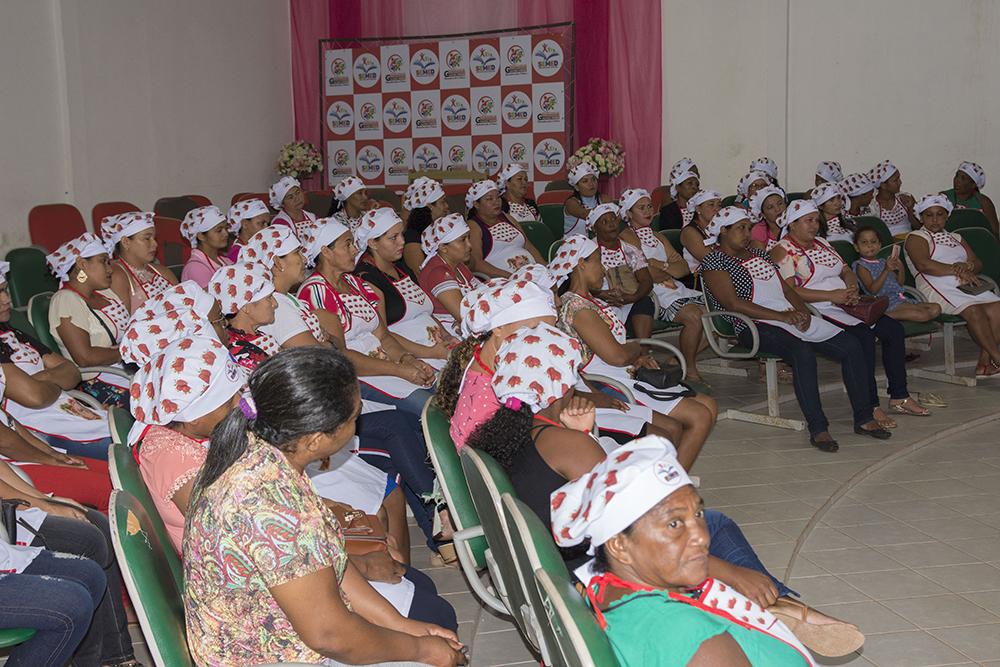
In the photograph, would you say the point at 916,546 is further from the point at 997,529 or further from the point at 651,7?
the point at 651,7

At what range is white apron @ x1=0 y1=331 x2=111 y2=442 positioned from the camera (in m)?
3.62

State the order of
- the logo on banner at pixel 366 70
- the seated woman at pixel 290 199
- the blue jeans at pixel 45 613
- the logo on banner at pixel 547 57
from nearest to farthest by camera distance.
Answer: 1. the blue jeans at pixel 45 613
2. the seated woman at pixel 290 199
3. the logo on banner at pixel 547 57
4. the logo on banner at pixel 366 70

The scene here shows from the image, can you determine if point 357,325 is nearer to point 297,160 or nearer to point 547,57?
point 297,160

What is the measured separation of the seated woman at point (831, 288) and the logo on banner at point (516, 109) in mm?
4915

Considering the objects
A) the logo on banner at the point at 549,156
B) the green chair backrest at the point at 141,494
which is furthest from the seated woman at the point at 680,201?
the green chair backrest at the point at 141,494

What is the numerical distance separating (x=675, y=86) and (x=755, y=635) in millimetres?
8903

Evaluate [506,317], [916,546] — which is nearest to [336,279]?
[506,317]

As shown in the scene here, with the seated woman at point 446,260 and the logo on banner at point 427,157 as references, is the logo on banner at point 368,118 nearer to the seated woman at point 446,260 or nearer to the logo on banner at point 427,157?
the logo on banner at point 427,157

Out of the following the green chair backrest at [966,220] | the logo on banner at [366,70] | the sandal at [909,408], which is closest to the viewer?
the sandal at [909,408]

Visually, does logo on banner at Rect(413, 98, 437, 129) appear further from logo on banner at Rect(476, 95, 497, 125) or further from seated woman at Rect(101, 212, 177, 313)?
seated woman at Rect(101, 212, 177, 313)

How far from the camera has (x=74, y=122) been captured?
24.5ft

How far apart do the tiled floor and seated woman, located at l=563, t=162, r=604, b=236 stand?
7.31 feet

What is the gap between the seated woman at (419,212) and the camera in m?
5.98

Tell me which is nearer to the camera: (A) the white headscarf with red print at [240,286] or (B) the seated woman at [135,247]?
(A) the white headscarf with red print at [240,286]
